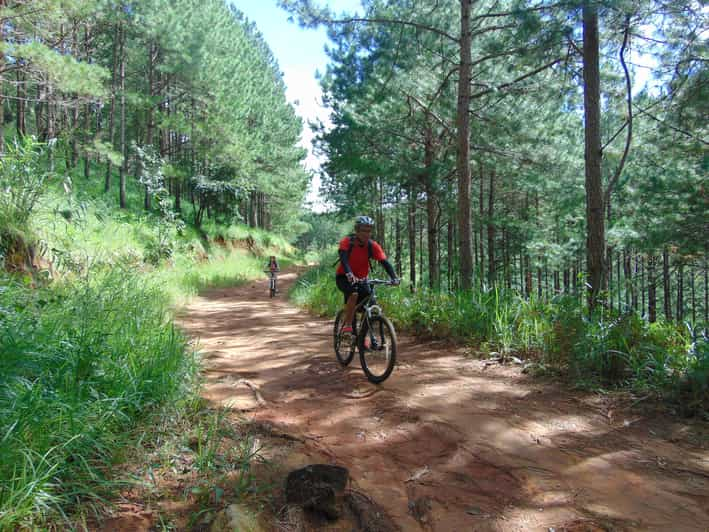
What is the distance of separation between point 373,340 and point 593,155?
14.0ft

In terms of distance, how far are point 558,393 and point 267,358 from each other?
12.0 feet

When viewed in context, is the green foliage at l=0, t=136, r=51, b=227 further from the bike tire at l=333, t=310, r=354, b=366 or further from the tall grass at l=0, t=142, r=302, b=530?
the bike tire at l=333, t=310, r=354, b=366

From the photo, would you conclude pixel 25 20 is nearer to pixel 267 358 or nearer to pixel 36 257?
pixel 36 257

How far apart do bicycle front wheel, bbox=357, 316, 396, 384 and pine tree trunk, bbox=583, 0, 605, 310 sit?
3213 mm

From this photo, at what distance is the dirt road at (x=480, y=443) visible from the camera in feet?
7.73

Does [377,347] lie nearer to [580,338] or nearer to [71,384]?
[580,338]

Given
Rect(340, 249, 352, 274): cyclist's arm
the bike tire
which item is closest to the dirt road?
the bike tire

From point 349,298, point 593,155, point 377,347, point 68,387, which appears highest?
point 593,155

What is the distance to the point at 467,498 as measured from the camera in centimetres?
246

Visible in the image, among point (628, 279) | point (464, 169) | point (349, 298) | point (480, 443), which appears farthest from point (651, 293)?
point (480, 443)

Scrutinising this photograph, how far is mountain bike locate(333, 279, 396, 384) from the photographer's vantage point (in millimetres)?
4441

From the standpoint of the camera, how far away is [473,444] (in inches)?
122

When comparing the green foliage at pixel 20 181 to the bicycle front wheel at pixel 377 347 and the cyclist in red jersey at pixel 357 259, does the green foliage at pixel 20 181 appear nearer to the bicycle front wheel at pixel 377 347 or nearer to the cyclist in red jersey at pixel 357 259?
the cyclist in red jersey at pixel 357 259

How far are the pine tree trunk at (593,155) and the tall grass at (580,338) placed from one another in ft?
2.36
